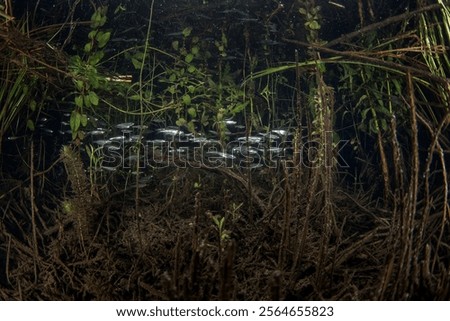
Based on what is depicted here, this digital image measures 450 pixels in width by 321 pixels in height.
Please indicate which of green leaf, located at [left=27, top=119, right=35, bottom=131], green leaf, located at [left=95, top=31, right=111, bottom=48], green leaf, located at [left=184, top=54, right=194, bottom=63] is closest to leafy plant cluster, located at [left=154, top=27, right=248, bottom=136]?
green leaf, located at [left=184, top=54, right=194, bottom=63]

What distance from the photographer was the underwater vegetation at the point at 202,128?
1.84 meters

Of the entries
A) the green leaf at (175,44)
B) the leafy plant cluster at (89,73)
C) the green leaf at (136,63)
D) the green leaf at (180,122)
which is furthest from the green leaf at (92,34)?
the green leaf at (180,122)

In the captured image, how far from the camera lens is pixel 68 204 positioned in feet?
6.31

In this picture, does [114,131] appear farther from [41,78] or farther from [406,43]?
[406,43]

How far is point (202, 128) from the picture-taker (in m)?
2.01

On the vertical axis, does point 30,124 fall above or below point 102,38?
below

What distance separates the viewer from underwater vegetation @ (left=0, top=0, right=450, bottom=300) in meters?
1.84

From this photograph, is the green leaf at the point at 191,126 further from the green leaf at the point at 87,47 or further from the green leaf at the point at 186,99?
the green leaf at the point at 87,47

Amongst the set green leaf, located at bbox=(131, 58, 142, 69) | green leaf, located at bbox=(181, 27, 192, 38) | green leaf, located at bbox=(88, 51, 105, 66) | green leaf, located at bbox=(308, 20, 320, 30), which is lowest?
green leaf, located at bbox=(131, 58, 142, 69)

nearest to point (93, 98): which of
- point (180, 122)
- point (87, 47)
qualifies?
point (87, 47)

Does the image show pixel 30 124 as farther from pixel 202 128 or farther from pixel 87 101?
pixel 202 128

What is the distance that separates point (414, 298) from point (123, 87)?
3.35 ft

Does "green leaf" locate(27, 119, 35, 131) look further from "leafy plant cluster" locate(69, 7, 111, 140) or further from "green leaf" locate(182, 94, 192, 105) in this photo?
"green leaf" locate(182, 94, 192, 105)

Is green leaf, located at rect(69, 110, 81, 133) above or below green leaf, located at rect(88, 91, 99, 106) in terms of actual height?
below
